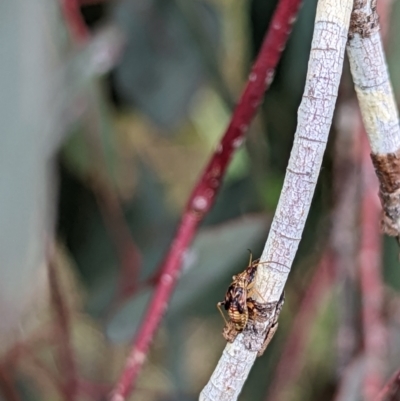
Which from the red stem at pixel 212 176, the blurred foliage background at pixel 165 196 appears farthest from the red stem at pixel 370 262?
the red stem at pixel 212 176

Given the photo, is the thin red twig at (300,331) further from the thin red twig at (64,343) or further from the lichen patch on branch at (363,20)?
the lichen patch on branch at (363,20)

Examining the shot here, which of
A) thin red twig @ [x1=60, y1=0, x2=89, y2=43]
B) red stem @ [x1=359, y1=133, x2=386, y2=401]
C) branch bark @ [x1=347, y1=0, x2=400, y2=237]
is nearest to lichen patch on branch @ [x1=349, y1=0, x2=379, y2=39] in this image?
branch bark @ [x1=347, y1=0, x2=400, y2=237]

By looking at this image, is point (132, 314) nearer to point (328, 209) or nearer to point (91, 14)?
point (328, 209)

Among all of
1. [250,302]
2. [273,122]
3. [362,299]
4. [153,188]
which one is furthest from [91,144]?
[250,302]

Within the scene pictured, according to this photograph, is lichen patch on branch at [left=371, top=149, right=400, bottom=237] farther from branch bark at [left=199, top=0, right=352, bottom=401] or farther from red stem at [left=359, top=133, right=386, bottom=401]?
red stem at [left=359, top=133, right=386, bottom=401]

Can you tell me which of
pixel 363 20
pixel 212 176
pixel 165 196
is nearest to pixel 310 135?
pixel 363 20
